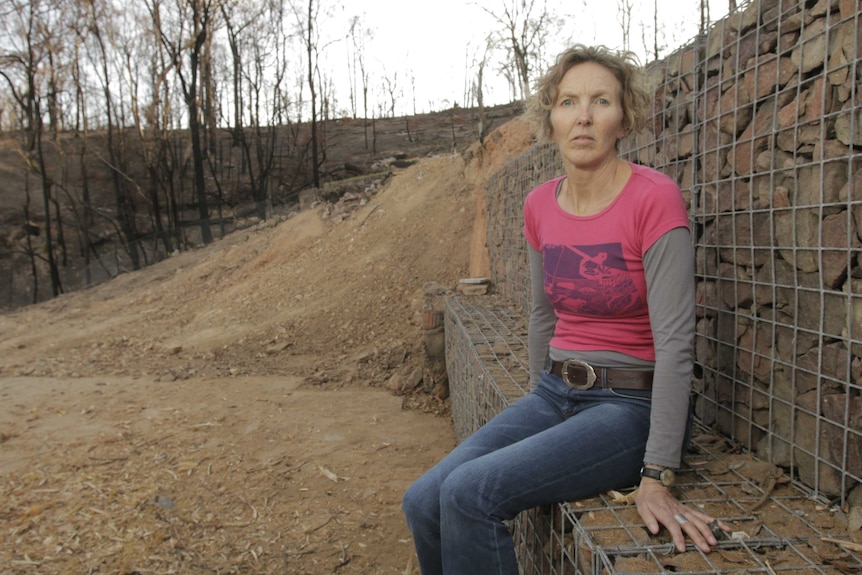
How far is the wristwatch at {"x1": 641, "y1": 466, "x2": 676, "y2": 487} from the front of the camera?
5.45ft

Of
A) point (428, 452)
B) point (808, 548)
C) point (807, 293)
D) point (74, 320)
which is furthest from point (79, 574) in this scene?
point (74, 320)

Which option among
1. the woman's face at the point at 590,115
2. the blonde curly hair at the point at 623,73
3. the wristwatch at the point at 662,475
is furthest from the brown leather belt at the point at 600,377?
the blonde curly hair at the point at 623,73

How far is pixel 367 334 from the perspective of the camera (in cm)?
827

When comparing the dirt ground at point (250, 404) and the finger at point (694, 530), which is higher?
the finger at point (694, 530)

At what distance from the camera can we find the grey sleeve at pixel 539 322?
2320 millimetres

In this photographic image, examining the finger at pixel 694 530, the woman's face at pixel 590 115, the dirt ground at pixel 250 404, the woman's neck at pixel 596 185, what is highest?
the woman's face at pixel 590 115

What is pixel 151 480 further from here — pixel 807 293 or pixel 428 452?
pixel 807 293

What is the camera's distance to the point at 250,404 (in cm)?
604

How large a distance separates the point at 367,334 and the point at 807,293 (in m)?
6.81

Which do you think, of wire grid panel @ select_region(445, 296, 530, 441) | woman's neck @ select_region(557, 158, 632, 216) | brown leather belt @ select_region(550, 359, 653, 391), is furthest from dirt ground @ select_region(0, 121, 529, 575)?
woman's neck @ select_region(557, 158, 632, 216)

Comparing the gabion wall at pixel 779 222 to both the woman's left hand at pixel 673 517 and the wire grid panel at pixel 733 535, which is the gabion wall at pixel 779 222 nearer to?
the wire grid panel at pixel 733 535

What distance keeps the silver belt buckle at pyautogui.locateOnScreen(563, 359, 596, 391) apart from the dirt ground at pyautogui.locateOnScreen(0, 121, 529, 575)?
1744 millimetres

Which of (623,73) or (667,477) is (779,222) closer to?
(623,73)

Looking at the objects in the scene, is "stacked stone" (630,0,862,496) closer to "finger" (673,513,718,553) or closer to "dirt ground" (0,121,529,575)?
"finger" (673,513,718,553)
